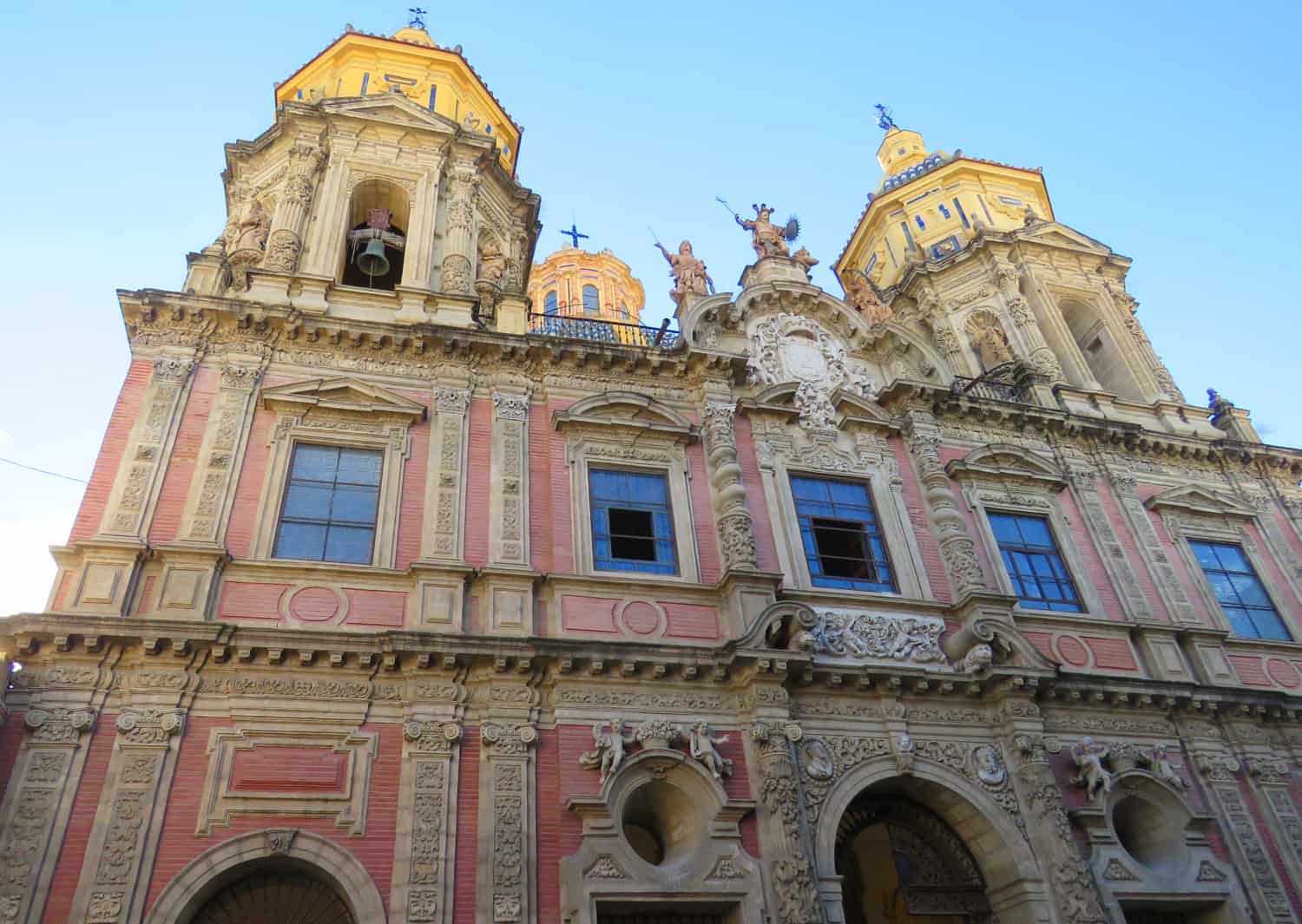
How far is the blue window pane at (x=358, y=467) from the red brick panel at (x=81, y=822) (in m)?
4.29

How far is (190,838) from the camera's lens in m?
10.0

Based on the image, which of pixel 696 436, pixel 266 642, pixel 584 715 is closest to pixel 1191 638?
pixel 696 436

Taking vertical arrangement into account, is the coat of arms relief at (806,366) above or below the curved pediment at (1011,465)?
above

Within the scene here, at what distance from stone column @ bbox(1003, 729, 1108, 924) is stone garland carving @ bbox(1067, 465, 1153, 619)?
13.4ft

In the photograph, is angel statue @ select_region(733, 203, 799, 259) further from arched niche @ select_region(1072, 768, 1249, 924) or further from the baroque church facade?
arched niche @ select_region(1072, 768, 1249, 924)

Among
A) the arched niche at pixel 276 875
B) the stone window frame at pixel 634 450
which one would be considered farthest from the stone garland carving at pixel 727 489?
the arched niche at pixel 276 875

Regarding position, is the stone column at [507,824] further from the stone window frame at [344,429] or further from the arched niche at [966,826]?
the arched niche at [966,826]

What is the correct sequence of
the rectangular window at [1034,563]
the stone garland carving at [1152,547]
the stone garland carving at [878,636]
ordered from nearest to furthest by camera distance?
the stone garland carving at [878,636], the rectangular window at [1034,563], the stone garland carving at [1152,547]

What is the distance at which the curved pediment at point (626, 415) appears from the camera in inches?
582

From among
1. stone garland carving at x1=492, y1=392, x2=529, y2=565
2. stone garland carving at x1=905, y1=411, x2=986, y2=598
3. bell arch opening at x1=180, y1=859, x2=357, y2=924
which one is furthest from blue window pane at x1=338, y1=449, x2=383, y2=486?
stone garland carving at x1=905, y1=411, x2=986, y2=598

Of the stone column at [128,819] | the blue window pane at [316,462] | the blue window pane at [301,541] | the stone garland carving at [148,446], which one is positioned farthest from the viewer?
the blue window pane at [316,462]

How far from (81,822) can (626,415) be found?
8809 millimetres

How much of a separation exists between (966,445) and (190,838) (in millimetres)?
13387

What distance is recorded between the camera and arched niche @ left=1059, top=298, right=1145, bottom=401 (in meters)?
21.5
